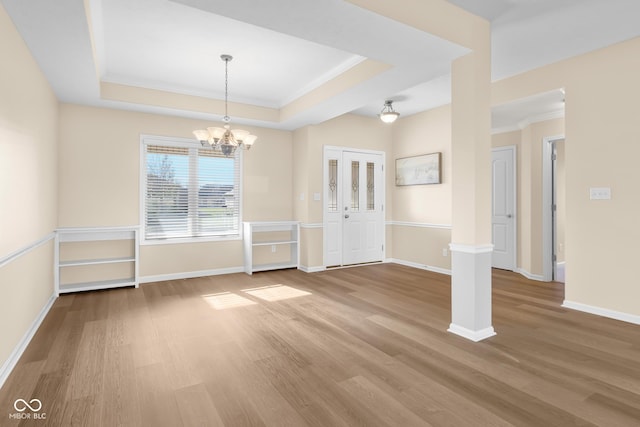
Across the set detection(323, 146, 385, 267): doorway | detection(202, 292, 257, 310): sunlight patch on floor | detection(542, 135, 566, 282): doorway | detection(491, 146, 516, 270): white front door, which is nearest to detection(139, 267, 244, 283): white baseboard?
detection(202, 292, 257, 310): sunlight patch on floor

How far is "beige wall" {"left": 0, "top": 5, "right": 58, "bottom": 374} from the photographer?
2438mm

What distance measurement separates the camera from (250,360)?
8.66ft

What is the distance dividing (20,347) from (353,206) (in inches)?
194

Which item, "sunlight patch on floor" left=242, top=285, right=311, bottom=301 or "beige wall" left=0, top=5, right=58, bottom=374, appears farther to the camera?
"sunlight patch on floor" left=242, top=285, right=311, bottom=301

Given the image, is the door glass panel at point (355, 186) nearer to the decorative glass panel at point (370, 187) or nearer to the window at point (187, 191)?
the decorative glass panel at point (370, 187)

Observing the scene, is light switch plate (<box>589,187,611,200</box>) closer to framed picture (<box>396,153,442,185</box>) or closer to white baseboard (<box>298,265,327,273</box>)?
framed picture (<box>396,153,442,185</box>)

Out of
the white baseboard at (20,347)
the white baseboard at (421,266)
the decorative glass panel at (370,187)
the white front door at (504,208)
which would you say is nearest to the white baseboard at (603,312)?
the white baseboard at (421,266)

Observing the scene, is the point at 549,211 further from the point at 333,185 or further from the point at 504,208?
the point at 333,185

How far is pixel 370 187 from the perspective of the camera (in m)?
6.64

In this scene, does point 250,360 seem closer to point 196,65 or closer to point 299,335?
point 299,335

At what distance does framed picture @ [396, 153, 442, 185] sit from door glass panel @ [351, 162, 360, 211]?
0.82 meters

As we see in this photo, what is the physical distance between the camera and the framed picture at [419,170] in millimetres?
5898

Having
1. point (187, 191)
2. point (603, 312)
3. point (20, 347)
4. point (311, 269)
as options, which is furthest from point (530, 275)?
point (20, 347)

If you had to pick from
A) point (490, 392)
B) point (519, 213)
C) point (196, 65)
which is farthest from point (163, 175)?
point (519, 213)
